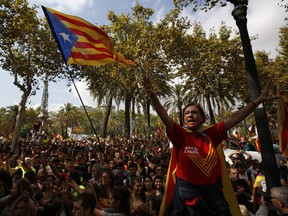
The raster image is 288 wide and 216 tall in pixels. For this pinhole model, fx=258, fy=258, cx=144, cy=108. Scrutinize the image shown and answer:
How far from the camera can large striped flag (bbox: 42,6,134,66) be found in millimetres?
5941

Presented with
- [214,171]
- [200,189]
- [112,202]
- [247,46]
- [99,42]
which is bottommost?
[112,202]

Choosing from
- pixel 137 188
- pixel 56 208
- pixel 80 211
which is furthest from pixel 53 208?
pixel 137 188

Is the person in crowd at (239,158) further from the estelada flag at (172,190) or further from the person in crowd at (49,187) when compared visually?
the estelada flag at (172,190)

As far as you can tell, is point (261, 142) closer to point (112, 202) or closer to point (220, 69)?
point (112, 202)

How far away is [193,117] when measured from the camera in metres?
2.48

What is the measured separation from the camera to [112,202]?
3.56 metres

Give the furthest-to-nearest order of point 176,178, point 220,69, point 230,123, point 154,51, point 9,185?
point 220,69
point 154,51
point 9,185
point 230,123
point 176,178

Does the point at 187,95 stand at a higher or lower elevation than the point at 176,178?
higher

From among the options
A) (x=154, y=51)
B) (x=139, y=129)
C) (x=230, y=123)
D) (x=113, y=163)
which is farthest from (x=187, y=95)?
(x=139, y=129)

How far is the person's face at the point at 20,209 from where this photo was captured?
3357mm

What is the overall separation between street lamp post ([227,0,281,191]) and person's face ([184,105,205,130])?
9.07 feet

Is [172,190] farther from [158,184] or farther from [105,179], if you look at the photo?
[158,184]

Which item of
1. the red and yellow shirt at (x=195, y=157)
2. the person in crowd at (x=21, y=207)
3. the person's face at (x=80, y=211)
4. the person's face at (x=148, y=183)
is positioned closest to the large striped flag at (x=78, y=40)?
the person's face at (x=148, y=183)

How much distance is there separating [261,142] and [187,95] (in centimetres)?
2983
